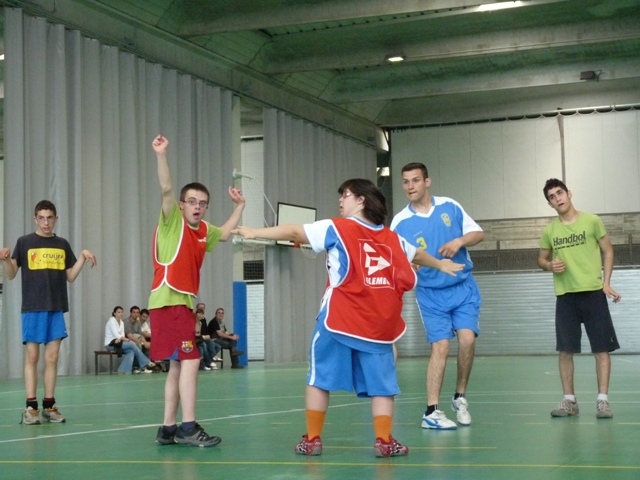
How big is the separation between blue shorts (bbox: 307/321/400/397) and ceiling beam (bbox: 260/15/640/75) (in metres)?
22.4

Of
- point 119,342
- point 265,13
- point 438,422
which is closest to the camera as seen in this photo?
point 438,422

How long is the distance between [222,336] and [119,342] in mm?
4398

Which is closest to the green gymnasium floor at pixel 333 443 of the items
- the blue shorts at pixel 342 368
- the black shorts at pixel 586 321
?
the blue shorts at pixel 342 368

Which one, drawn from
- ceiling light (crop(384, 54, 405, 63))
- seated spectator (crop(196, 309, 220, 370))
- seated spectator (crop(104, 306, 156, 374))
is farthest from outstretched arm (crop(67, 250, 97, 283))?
ceiling light (crop(384, 54, 405, 63))

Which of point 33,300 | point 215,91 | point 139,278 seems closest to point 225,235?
point 33,300

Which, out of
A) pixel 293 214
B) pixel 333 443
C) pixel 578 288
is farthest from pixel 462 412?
pixel 293 214

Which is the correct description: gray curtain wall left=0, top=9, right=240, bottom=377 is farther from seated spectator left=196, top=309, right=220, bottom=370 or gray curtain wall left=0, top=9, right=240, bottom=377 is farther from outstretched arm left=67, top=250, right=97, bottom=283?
outstretched arm left=67, top=250, right=97, bottom=283

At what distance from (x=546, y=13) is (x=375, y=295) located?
73.3ft

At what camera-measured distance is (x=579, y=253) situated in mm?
8656

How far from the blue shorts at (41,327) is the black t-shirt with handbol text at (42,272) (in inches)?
2.6

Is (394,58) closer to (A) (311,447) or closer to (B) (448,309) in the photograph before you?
(B) (448,309)

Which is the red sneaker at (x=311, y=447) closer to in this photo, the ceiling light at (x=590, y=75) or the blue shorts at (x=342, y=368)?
the blue shorts at (x=342, y=368)

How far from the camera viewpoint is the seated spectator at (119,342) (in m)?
21.2

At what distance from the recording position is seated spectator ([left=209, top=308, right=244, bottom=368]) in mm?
25078
